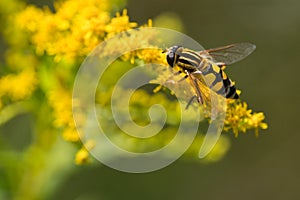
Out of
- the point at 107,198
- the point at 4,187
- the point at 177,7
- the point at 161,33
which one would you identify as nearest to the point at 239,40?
the point at 177,7

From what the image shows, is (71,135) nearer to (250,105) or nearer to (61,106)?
(61,106)

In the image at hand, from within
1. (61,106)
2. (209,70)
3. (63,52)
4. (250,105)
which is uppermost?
(250,105)

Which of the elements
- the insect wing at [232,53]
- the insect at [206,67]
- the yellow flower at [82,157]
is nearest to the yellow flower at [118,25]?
the insect at [206,67]

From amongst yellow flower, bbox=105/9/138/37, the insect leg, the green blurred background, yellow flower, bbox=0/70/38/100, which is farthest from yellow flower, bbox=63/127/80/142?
the green blurred background

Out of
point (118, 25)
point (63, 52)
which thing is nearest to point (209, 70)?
point (118, 25)

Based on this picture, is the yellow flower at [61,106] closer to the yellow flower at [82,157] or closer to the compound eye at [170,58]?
the yellow flower at [82,157]

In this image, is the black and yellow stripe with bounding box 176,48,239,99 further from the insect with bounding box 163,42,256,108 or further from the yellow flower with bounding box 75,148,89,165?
the yellow flower with bounding box 75,148,89,165
